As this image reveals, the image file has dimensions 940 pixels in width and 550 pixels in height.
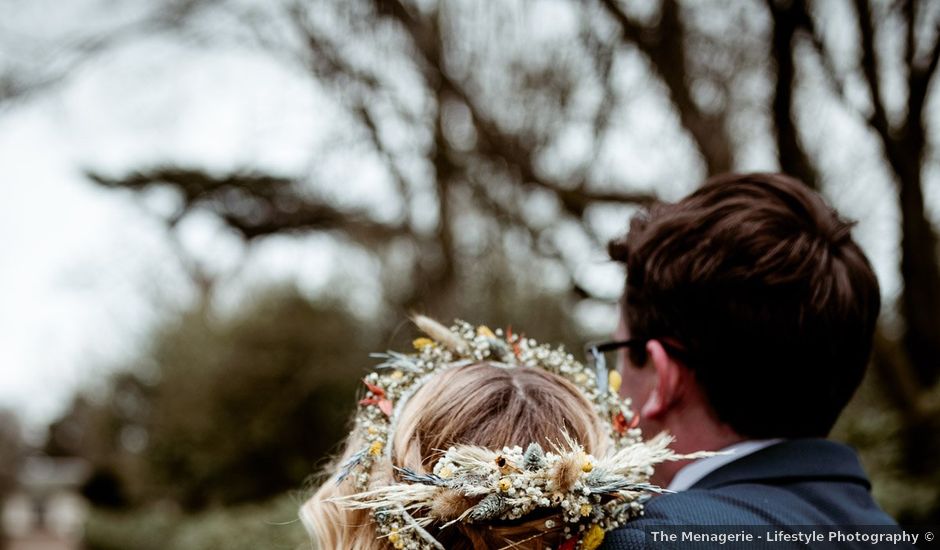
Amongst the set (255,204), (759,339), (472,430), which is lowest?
(472,430)

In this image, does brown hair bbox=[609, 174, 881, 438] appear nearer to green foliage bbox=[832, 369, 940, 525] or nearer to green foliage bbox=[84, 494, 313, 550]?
green foliage bbox=[84, 494, 313, 550]

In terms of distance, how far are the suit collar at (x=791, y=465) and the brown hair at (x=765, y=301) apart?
0.25 feet

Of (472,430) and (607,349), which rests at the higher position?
(607,349)

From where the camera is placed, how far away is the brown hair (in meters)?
1.85

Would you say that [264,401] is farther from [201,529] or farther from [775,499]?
[775,499]

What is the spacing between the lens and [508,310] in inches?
340

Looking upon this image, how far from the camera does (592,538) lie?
143cm

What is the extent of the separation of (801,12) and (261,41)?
3.94 m

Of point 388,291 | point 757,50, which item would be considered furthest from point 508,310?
point 757,50

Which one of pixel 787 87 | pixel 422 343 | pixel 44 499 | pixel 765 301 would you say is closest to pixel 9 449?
pixel 44 499

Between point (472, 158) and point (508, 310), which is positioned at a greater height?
point (472, 158)

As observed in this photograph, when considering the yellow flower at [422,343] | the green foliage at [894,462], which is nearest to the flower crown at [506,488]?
the yellow flower at [422,343]

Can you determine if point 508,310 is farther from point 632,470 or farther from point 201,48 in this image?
point 632,470

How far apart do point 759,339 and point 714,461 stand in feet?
1.01
